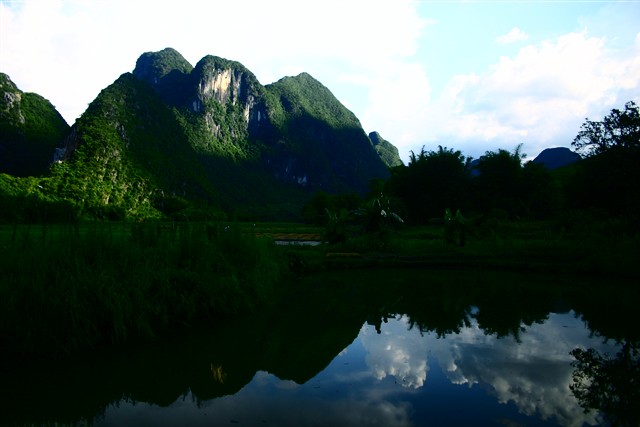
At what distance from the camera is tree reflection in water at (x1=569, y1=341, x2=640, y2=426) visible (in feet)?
15.2

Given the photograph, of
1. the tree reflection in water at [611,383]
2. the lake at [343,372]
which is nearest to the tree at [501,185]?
the lake at [343,372]

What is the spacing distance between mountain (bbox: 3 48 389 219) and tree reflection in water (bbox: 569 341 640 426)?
1050 inches

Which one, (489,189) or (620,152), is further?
(489,189)

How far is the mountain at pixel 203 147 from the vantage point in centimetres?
7125

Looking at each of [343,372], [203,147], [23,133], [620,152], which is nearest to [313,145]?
[203,147]

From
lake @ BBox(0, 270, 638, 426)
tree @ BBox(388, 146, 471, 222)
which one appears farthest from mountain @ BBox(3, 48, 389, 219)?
lake @ BBox(0, 270, 638, 426)

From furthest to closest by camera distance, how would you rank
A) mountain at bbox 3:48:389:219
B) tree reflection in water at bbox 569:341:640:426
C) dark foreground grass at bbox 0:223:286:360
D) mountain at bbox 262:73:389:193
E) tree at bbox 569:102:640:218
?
mountain at bbox 262:73:389:193
mountain at bbox 3:48:389:219
tree at bbox 569:102:640:218
dark foreground grass at bbox 0:223:286:360
tree reflection in water at bbox 569:341:640:426

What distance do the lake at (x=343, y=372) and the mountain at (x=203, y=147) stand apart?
2357cm

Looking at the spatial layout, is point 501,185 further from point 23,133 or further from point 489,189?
point 23,133

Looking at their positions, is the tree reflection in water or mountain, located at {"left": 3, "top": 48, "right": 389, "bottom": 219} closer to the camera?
the tree reflection in water

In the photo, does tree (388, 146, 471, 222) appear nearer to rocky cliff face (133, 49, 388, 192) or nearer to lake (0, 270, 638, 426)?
lake (0, 270, 638, 426)

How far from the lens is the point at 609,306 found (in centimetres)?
1023

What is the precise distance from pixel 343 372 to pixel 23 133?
102m

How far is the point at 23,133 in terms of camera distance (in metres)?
85.8
